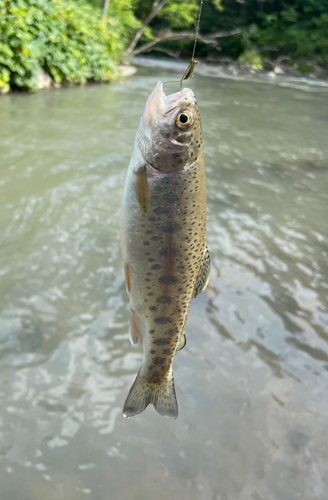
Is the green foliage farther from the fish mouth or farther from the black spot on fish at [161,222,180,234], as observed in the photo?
the black spot on fish at [161,222,180,234]

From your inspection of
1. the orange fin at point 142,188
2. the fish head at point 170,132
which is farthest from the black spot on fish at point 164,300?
the fish head at point 170,132

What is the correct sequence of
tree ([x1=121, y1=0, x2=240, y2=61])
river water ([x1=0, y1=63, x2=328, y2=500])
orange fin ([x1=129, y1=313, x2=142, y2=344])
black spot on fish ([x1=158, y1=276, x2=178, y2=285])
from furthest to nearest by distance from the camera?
tree ([x1=121, y1=0, x2=240, y2=61])
river water ([x1=0, y1=63, x2=328, y2=500])
orange fin ([x1=129, y1=313, x2=142, y2=344])
black spot on fish ([x1=158, y1=276, x2=178, y2=285])

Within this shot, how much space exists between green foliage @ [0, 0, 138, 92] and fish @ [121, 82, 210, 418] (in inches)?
387

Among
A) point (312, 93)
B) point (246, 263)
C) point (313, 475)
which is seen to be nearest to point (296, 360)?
point (313, 475)

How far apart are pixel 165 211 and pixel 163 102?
0.49 meters

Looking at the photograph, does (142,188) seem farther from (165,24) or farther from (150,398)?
(165,24)

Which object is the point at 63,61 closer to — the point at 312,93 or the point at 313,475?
the point at 312,93

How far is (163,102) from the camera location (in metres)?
1.71

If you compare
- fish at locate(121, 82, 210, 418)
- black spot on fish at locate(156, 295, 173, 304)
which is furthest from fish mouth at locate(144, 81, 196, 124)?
black spot on fish at locate(156, 295, 173, 304)

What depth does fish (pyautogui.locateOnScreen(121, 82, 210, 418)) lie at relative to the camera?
65.4 inches

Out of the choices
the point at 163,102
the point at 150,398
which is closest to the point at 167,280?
the point at 150,398

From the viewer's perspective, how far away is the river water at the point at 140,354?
2287mm

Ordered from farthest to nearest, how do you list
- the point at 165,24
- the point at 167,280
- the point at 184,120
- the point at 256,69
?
the point at 165,24 → the point at 256,69 → the point at 167,280 → the point at 184,120

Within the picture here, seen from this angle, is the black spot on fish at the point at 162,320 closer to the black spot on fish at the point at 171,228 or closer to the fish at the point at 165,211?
the fish at the point at 165,211
